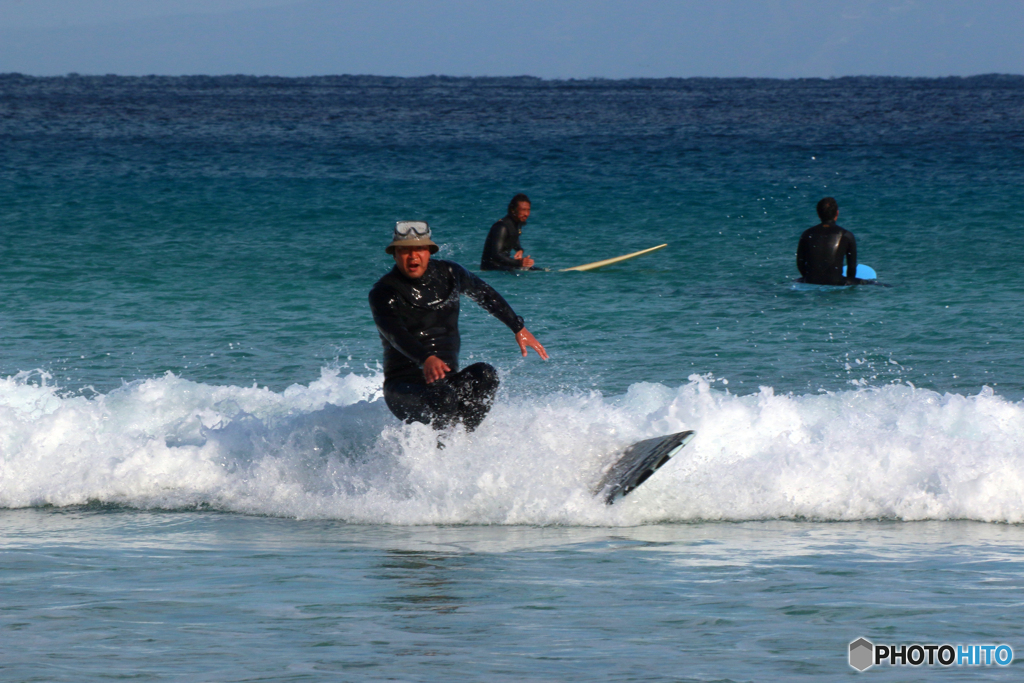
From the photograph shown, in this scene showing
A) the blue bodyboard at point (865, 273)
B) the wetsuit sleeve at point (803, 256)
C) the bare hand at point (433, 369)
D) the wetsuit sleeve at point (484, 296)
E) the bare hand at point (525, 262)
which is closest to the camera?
the bare hand at point (433, 369)

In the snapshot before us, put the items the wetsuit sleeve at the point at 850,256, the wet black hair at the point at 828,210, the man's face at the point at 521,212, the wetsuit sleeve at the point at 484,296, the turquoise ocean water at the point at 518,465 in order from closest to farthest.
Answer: the turquoise ocean water at the point at 518,465 < the wetsuit sleeve at the point at 484,296 < the wet black hair at the point at 828,210 < the wetsuit sleeve at the point at 850,256 < the man's face at the point at 521,212

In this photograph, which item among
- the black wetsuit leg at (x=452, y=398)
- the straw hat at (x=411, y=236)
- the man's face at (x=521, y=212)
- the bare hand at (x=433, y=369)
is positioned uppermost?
the man's face at (x=521, y=212)

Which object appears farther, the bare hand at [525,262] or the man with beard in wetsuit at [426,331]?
the bare hand at [525,262]

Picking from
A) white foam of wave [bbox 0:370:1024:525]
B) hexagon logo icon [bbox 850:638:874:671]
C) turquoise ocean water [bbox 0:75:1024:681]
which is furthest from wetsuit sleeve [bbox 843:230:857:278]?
hexagon logo icon [bbox 850:638:874:671]

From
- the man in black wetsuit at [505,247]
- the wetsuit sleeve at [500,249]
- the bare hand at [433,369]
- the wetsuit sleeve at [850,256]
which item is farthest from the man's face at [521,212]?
the bare hand at [433,369]

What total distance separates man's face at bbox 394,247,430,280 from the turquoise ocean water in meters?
1.07

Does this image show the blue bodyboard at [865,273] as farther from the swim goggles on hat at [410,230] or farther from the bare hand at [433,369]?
the bare hand at [433,369]

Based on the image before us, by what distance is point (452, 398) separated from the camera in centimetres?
785

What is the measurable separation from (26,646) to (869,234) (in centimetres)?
2083

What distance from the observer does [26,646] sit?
5121 millimetres

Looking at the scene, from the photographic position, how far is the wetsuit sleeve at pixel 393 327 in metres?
7.71

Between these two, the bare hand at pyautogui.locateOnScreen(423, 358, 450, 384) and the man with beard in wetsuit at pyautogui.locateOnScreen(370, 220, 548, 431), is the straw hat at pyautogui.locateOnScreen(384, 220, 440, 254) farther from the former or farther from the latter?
the bare hand at pyautogui.locateOnScreen(423, 358, 450, 384)

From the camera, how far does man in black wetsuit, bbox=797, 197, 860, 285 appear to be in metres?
16.4

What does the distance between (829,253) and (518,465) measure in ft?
32.0
